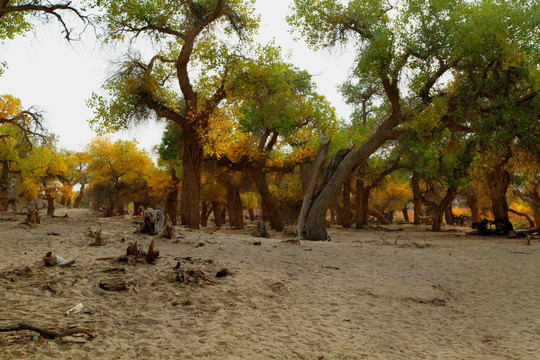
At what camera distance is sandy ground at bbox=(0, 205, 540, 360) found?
13.2 feet

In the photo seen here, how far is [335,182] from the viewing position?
45.0 feet

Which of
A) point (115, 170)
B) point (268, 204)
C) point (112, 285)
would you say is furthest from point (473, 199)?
point (112, 285)

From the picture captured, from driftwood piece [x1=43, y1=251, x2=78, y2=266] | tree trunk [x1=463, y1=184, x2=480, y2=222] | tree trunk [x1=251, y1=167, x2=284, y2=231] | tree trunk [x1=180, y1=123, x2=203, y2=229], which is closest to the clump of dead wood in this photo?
driftwood piece [x1=43, y1=251, x2=78, y2=266]

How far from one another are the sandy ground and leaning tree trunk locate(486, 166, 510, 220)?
918cm

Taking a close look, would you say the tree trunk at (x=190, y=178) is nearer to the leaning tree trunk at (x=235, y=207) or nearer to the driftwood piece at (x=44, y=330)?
the leaning tree trunk at (x=235, y=207)

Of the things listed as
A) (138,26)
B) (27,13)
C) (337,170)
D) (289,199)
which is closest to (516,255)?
(337,170)

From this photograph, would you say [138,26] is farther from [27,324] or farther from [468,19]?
[27,324]

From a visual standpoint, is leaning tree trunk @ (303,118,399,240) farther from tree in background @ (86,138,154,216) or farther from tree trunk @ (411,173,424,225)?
tree in background @ (86,138,154,216)

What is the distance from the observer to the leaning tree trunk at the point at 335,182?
13281 mm

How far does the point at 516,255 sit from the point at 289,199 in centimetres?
2134

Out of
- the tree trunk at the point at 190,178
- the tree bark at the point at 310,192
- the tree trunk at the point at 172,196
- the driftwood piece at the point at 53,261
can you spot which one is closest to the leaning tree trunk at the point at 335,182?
the tree bark at the point at 310,192

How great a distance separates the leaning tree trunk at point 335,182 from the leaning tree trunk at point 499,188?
225 inches

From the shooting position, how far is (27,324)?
369 cm

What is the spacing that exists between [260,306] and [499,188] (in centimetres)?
1551
